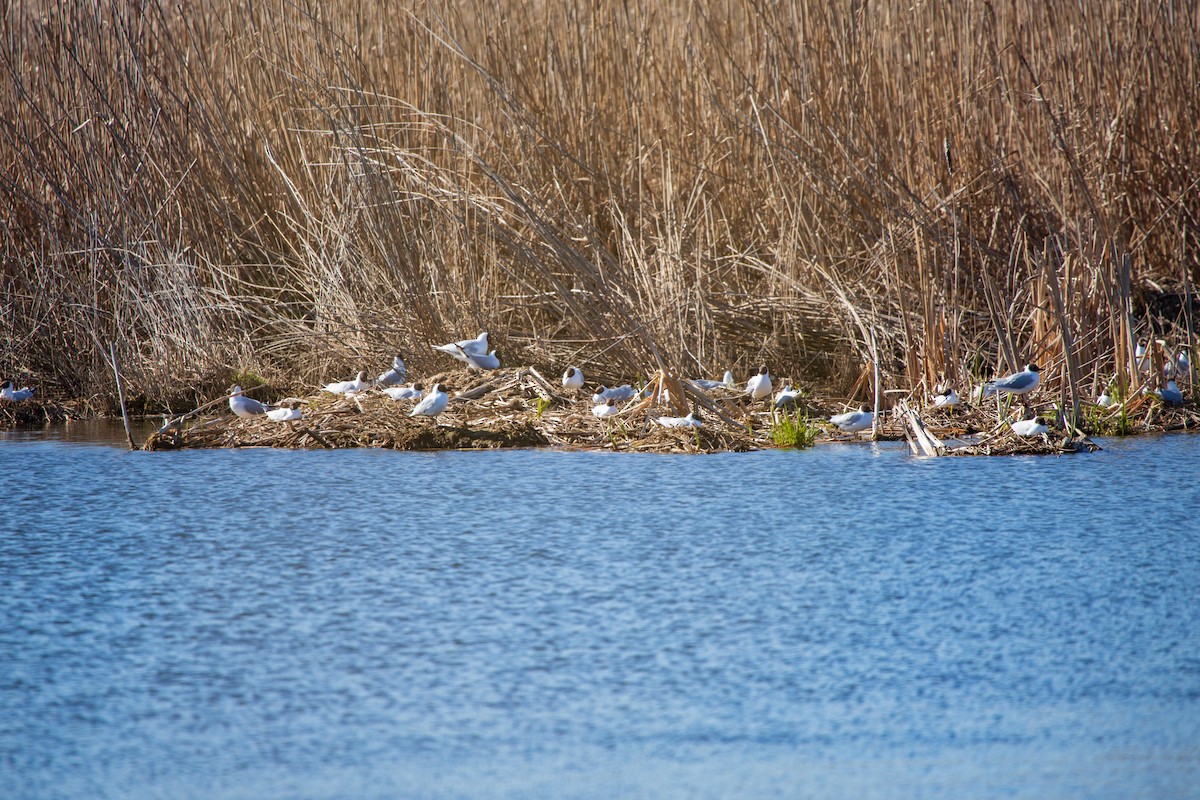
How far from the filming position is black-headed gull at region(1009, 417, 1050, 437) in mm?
4852

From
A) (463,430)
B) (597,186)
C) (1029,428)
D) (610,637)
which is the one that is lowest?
(463,430)

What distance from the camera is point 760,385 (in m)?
5.68

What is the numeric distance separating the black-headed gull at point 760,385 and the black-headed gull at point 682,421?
57cm

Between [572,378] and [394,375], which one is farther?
[394,375]

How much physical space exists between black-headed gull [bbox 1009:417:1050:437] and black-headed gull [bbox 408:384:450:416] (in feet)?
7.78

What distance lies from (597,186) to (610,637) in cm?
453

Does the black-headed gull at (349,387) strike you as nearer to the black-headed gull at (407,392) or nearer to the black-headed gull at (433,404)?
the black-headed gull at (407,392)

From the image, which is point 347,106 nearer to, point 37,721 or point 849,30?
point 849,30

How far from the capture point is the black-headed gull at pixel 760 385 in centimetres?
568

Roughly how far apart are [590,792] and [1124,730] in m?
0.97

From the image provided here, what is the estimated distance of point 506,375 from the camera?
20.3 ft

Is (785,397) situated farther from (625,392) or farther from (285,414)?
(285,414)

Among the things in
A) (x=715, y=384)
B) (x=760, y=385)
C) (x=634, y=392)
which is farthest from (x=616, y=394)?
(x=760, y=385)

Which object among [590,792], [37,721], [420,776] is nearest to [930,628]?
[590,792]
